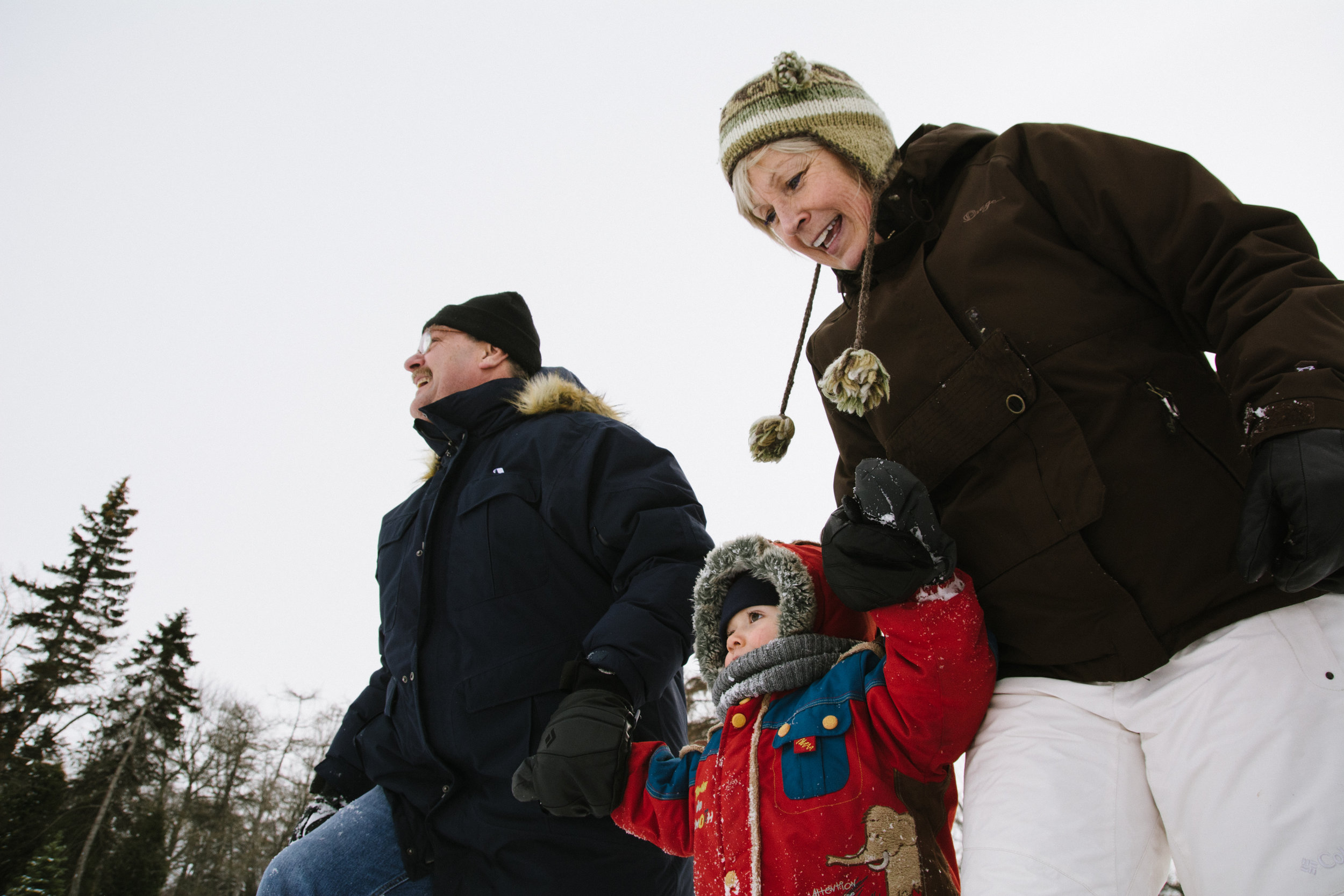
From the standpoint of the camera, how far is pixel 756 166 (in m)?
1.93

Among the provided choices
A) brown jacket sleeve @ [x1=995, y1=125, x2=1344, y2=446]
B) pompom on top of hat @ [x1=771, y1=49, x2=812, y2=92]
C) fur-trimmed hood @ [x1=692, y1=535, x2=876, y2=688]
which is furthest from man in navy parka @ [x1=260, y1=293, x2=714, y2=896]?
brown jacket sleeve @ [x1=995, y1=125, x2=1344, y2=446]

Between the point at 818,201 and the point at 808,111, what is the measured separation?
9.2 inches

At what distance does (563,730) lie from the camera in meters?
1.96

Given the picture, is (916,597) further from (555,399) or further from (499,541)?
(555,399)

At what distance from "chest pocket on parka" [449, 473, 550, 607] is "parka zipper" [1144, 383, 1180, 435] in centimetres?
186

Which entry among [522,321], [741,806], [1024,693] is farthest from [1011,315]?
[522,321]

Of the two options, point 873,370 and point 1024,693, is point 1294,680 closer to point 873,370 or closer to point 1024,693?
point 1024,693

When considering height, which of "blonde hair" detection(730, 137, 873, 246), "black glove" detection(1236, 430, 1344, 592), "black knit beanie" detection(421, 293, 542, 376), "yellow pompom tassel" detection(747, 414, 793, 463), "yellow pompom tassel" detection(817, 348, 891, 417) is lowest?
"black glove" detection(1236, 430, 1344, 592)

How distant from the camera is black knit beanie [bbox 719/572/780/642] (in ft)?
7.07

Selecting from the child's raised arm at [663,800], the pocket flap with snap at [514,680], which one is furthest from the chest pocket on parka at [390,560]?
the child's raised arm at [663,800]

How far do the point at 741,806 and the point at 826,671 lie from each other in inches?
15.7

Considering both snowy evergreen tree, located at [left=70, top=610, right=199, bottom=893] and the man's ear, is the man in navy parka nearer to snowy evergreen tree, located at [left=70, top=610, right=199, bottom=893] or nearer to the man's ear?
the man's ear

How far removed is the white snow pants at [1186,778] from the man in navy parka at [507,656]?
1.08 metres

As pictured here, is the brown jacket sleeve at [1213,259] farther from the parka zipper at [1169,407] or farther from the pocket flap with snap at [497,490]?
the pocket flap with snap at [497,490]
